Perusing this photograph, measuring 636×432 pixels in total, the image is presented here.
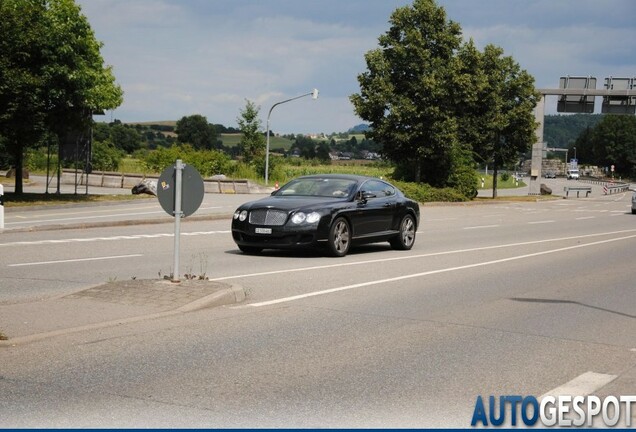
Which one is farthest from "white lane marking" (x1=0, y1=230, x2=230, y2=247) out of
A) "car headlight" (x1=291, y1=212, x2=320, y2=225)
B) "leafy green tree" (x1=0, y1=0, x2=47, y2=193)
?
"leafy green tree" (x1=0, y1=0, x2=47, y2=193)

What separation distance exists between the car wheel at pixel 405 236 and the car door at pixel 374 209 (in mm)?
508

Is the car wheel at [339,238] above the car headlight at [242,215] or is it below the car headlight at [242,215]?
below

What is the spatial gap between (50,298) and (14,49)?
85.2 ft

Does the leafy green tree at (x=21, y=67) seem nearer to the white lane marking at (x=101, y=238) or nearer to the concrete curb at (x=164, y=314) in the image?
the white lane marking at (x=101, y=238)

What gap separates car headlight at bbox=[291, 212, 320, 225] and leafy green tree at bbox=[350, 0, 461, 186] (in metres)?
35.1

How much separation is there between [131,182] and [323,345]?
164 ft

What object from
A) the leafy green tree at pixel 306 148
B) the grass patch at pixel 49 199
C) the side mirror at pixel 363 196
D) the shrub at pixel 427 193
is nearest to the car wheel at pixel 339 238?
the side mirror at pixel 363 196

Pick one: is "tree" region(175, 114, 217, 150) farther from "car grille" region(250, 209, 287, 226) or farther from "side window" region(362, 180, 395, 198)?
"car grille" region(250, 209, 287, 226)

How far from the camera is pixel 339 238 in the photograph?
16.5 metres

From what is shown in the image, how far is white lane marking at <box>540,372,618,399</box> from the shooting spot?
21.4 ft

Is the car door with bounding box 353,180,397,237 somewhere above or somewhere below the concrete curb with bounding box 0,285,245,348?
above

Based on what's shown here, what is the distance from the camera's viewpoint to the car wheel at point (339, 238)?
16.2m

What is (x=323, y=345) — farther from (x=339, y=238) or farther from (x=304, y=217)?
(x=339, y=238)

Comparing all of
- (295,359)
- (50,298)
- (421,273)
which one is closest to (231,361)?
(295,359)
